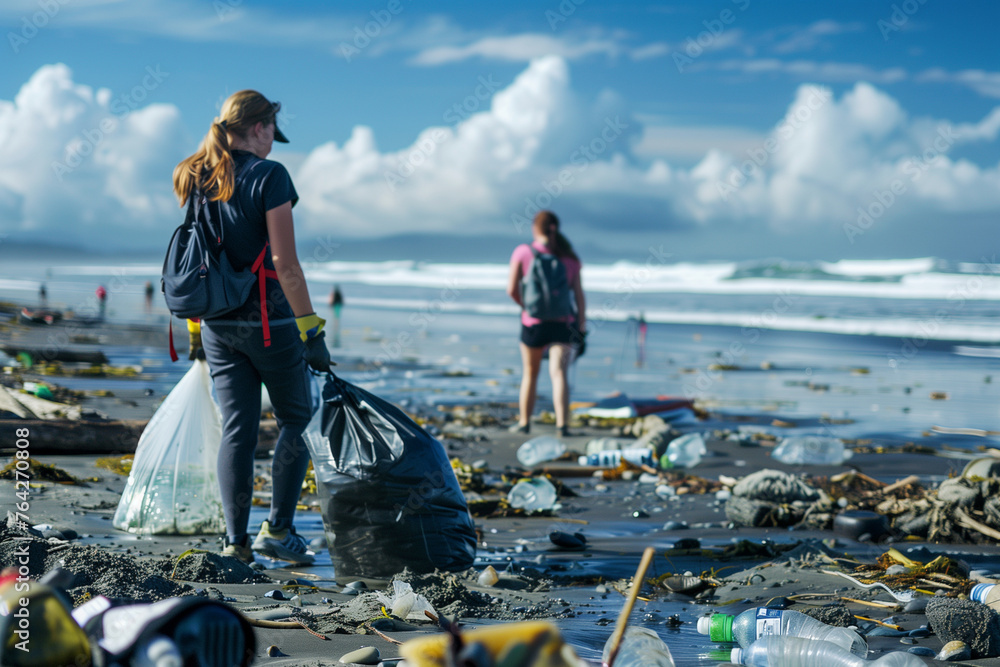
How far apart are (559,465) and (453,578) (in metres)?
3.27

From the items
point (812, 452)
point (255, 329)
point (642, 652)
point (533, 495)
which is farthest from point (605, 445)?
point (642, 652)

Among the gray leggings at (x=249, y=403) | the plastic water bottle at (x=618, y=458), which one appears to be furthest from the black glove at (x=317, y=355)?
the plastic water bottle at (x=618, y=458)

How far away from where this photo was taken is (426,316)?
24.4 m

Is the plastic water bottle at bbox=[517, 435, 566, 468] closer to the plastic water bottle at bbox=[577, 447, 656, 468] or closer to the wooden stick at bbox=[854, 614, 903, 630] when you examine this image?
the plastic water bottle at bbox=[577, 447, 656, 468]

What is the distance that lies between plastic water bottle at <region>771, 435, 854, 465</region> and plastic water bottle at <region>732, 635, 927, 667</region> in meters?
4.33

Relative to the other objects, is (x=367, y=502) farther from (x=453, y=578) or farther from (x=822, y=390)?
(x=822, y=390)

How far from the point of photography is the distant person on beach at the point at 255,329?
A: 125 inches

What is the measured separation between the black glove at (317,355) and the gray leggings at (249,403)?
0.14 metres

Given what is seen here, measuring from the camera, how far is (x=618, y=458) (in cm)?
606

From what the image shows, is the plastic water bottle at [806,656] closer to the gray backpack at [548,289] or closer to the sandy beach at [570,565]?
the sandy beach at [570,565]

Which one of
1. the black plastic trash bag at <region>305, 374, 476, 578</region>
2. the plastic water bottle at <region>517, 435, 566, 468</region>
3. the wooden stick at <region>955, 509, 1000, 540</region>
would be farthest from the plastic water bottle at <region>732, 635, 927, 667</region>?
the plastic water bottle at <region>517, 435, 566, 468</region>

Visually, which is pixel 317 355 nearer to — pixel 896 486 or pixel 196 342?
pixel 196 342

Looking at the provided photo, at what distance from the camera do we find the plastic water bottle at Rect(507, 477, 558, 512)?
4875 mm

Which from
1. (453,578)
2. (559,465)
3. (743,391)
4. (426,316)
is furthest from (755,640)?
(426,316)
